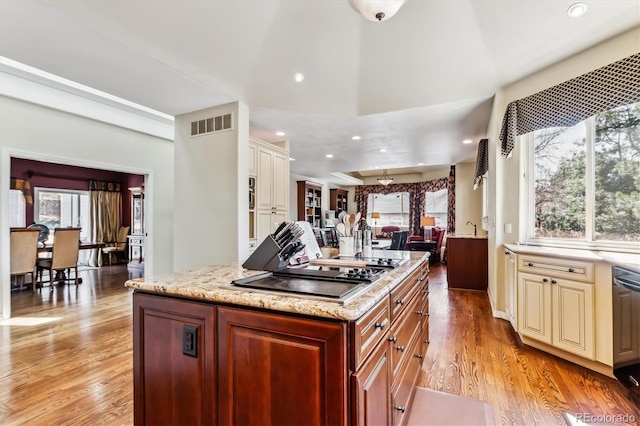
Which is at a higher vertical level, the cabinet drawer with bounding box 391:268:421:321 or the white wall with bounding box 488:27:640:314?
the white wall with bounding box 488:27:640:314

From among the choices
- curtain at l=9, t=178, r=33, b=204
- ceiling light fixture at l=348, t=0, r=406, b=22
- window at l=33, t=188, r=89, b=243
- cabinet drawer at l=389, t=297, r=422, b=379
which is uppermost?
ceiling light fixture at l=348, t=0, r=406, b=22

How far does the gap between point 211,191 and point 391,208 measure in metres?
8.45

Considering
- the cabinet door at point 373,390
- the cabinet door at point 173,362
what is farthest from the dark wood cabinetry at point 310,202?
the cabinet door at point 373,390

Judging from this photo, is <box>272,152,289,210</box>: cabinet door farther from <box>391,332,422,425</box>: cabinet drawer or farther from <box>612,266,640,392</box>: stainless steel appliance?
<box>612,266,640,392</box>: stainless steel appliance

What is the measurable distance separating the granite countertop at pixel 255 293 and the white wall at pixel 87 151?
12.3 ft

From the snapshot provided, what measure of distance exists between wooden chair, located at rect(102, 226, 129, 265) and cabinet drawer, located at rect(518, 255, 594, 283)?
886 cm

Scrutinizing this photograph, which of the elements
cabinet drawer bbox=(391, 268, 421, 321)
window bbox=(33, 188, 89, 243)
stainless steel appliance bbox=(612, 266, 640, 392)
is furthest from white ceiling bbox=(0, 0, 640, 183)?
window bbox=(33, 188, 89, 243)

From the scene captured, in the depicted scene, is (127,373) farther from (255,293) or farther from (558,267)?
(558,267)

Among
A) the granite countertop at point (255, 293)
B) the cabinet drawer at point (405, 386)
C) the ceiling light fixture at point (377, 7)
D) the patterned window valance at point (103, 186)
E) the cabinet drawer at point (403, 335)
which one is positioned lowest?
the cabinet drawer at point (405, 386)

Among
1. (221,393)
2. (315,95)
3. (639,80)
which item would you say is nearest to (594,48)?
(639,80)

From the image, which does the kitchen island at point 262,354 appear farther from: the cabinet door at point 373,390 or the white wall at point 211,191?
the white wall at point 211,191

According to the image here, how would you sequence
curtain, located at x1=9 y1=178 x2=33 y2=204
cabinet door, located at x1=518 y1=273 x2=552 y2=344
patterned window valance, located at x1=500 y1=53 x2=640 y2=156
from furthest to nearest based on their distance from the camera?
curtain, located at x1=9 y1=178 x2=33 y2=204, cabinet door, located at x1=518 y1=273 x2=552 y2=344, patterned window valance, located at x1=500 y1=53 x2=640 y2=156

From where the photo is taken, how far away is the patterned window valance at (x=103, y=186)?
26.4ft

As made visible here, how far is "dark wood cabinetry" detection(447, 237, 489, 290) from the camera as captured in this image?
5230 mm
